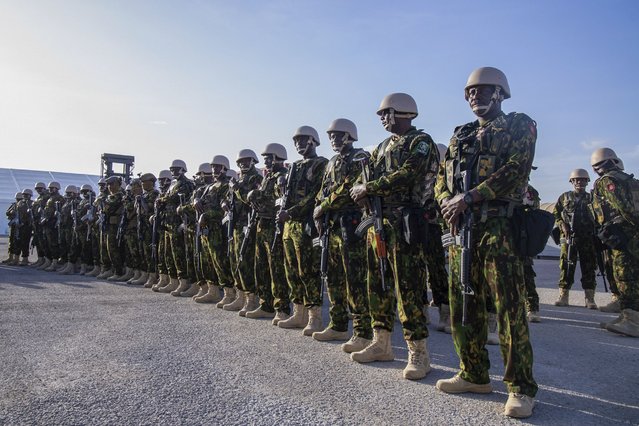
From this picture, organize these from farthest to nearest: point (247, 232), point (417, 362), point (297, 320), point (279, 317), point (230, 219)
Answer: point (230, 219), point (247, 232), point (279, 317), point (297, 320), point (417, 362)

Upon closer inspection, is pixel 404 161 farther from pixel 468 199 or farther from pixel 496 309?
pixel 496 309

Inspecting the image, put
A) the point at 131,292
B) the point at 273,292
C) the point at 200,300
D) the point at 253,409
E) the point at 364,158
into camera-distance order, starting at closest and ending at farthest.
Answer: the point at 253,409, the point at 364,158, the point at 273,292, the point at 200,300, the point at 131,292

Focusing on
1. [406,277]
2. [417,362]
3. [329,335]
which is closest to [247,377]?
[417,362]

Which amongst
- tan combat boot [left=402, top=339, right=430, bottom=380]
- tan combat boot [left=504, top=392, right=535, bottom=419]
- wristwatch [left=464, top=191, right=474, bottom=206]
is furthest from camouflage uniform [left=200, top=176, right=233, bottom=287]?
tan combat boot [left=504, top=392, right=535, bottom=419]

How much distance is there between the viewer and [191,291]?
30.1 feet

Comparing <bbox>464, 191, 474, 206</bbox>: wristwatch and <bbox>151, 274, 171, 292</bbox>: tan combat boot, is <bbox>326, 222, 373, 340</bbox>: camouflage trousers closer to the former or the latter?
<bbox>464, 191, 474, 206</bbox>: wristwatch

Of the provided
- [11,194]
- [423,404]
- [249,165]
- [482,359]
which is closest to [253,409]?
[423,404]

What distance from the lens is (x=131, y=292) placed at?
31.0 ft

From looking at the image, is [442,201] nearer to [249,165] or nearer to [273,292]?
[273,292]

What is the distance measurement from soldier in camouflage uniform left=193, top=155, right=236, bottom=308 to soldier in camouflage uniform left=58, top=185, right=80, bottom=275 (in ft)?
21.3

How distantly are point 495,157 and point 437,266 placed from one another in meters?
2.69

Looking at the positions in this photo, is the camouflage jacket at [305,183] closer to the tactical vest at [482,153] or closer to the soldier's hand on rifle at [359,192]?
the soldier's hand on rifle at [359,192]

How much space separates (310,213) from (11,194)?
132ft

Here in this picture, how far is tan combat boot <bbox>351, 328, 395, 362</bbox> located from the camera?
15.1 ft
